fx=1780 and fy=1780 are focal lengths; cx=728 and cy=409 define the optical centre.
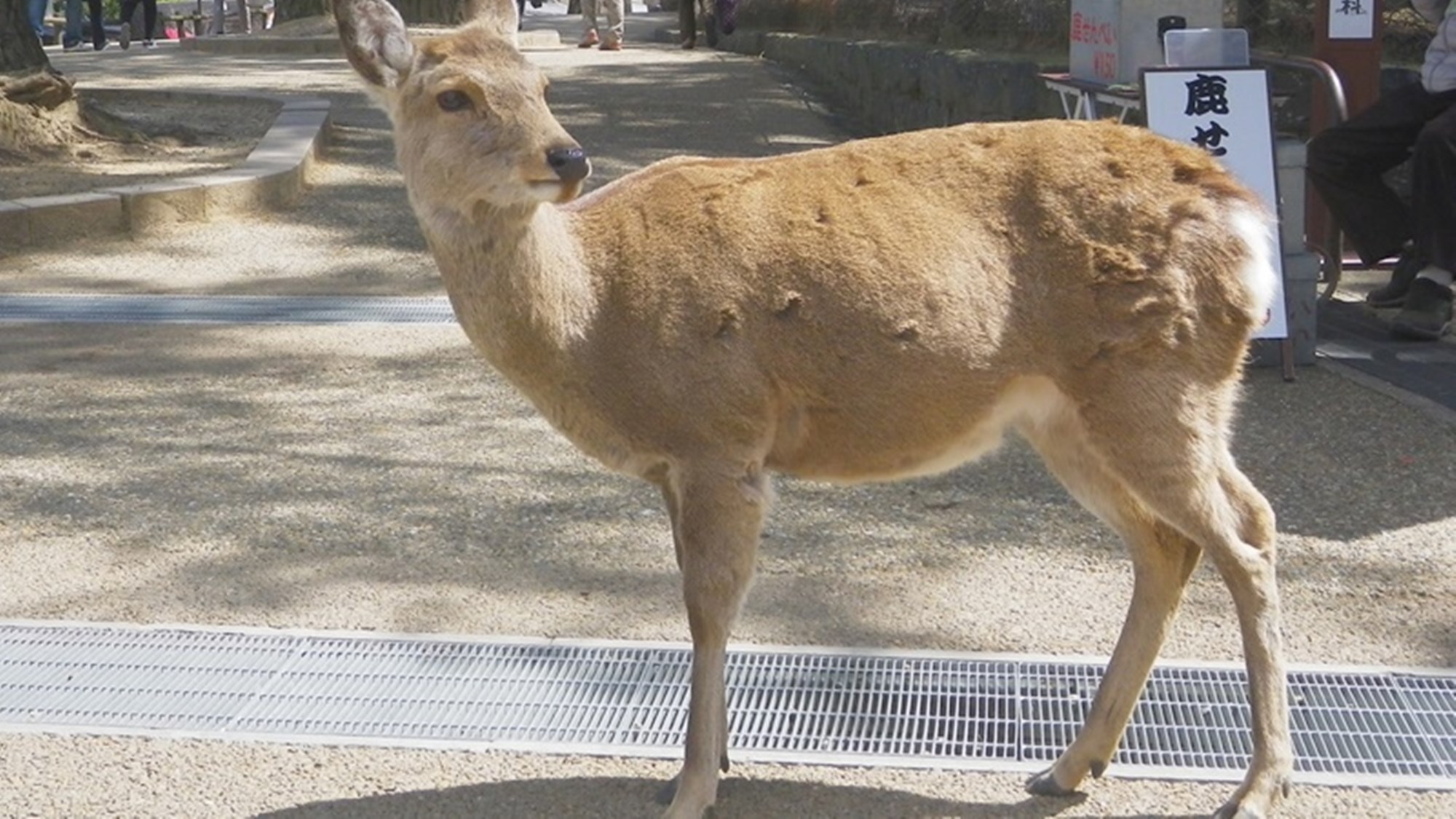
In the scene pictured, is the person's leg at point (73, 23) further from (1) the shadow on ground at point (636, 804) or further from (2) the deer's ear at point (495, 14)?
(1) the shadow on ground at point (636, 804)

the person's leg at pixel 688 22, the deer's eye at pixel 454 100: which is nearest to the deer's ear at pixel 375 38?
the deer's eye at pixel 454 100

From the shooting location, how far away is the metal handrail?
26.8ft

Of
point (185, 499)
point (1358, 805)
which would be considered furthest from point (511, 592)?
point (1358, 805)

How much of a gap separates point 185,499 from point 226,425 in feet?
2.99

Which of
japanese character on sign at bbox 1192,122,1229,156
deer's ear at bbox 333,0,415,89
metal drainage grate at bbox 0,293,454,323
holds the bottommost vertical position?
metal drainage grate at bbox 0,293,454,323

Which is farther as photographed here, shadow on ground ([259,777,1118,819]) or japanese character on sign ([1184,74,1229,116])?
japanese character on sign ([1184,74,1229,116])

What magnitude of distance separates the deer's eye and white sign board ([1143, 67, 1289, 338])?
4359 millimetres

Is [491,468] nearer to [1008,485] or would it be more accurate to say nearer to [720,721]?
Result: [1008,485]

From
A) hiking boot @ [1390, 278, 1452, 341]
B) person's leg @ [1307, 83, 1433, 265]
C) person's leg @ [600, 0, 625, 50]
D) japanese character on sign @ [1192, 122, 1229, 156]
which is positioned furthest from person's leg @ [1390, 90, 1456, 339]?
person's leg @ [600, 0, 625, 50]

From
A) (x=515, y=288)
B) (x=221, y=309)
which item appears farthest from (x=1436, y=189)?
(x=221, y=309)

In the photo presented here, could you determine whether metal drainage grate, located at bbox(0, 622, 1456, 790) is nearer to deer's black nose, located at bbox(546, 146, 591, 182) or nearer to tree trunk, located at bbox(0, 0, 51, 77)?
deer's black nose, located at bbox(546, 146, 591, 182)

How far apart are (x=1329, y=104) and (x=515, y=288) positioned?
231 inches

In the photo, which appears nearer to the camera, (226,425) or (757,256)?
(757,256)

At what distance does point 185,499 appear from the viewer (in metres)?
6.04
